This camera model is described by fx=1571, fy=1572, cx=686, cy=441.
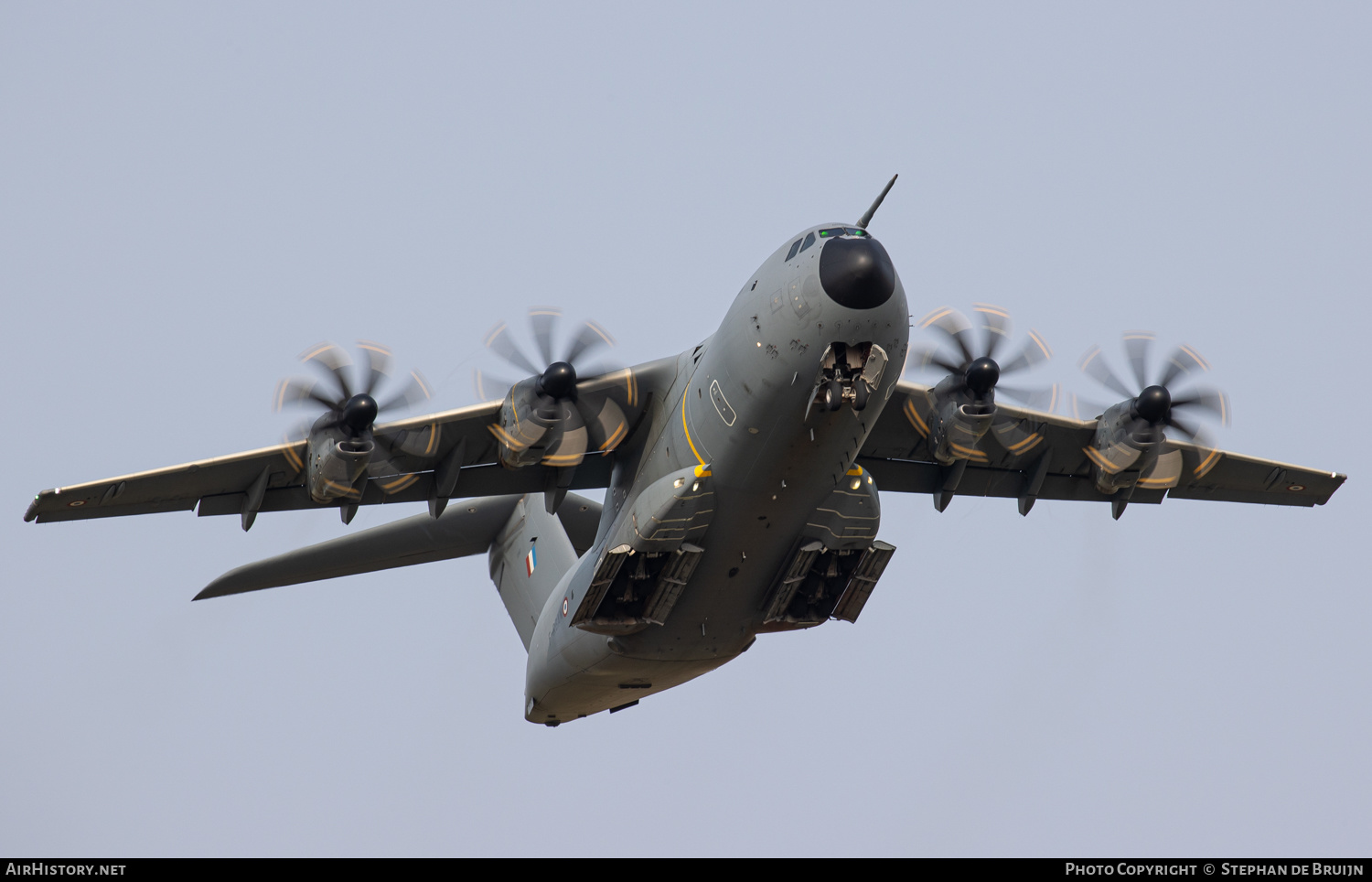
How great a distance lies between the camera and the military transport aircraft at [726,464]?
15.2m

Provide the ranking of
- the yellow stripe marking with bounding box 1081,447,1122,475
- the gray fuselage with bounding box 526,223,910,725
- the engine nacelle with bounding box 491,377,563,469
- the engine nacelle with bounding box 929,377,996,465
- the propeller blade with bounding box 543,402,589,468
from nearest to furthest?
the gray fuselage with bounding box 526,223,910,725 → the engine nacelle with bounding box 491,377,563,469 → the propeller blade with bounding box 543,402,589,468 → the engine nacelle with bounding box 929,377,996,465 → the yellow stripe marking with bounding box 1081,447,1122,475

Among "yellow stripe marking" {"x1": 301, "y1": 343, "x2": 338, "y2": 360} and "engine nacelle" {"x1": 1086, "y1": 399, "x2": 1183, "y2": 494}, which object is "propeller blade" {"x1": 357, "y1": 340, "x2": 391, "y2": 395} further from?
"engine nacelle" {"x1": 1086, "y1": 399, "x2": 1183, "y2": 494}

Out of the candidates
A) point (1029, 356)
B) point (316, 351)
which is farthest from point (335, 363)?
point (1029, 356)

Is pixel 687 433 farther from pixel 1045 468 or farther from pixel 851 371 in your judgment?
pixel 1045 468

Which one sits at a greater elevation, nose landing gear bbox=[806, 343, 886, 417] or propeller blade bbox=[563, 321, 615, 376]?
propeller blade bbox=[563, 321, 615, 376]

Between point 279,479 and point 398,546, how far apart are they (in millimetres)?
3357

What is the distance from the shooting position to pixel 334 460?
16641mm

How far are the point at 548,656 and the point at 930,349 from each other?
6268 mm

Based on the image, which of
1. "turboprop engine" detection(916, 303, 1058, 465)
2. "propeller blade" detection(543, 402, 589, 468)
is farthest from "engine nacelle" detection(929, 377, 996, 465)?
"propeller blade" detection(543, 402, 589, 468)

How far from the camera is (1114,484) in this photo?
1919 cm

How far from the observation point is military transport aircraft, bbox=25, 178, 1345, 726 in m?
15.2

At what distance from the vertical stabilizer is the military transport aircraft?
0.20 meters

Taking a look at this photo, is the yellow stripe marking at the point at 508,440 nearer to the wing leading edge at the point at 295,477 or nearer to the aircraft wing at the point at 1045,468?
the wing leading edge at the point at 295,477
